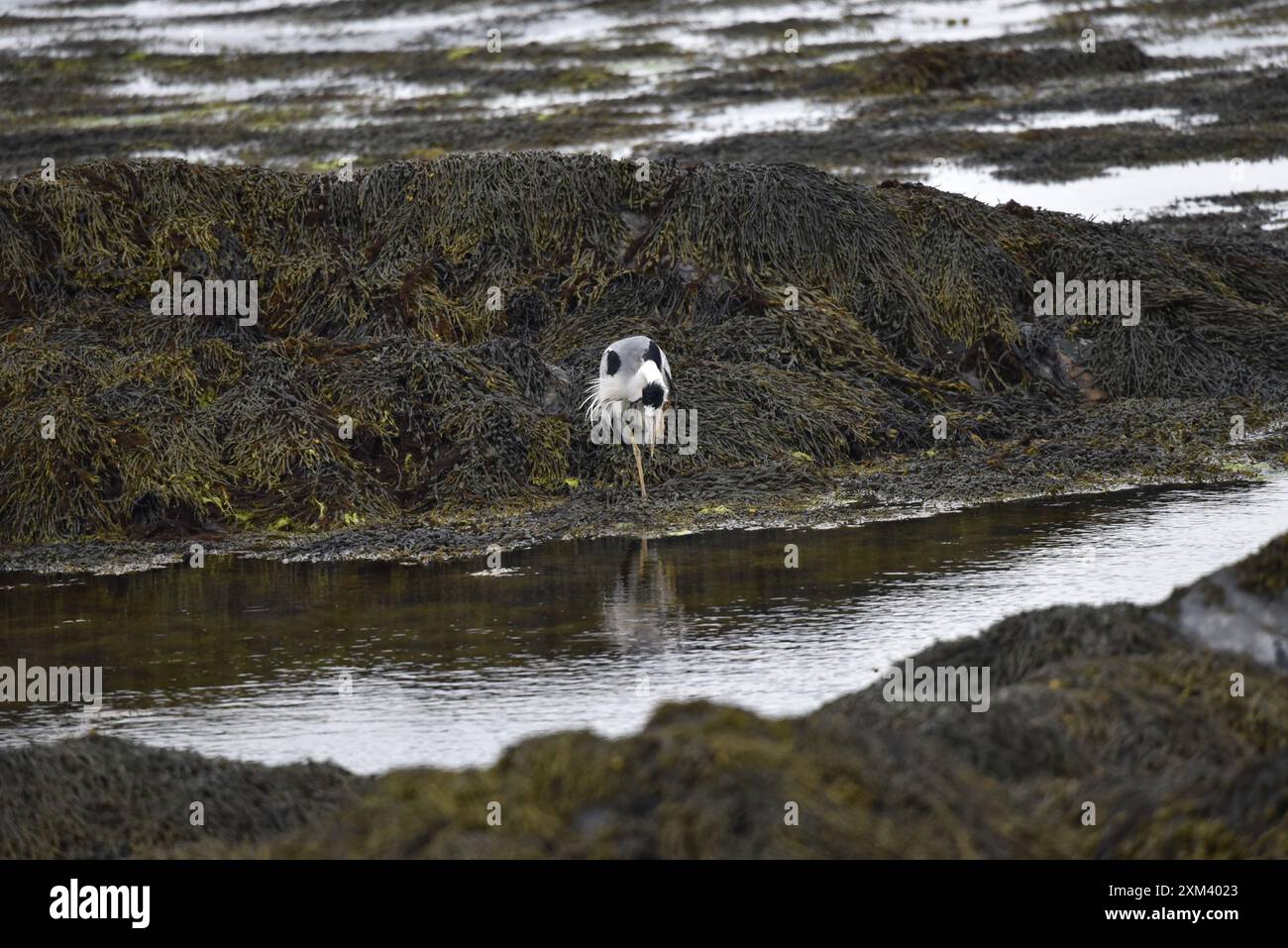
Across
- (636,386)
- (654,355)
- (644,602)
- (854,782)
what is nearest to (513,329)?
(654,355)

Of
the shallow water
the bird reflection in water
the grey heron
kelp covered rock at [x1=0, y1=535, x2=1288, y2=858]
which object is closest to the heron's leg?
the grey heron

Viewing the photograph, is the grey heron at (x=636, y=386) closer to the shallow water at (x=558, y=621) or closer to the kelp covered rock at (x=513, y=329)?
the kelp covered rock at (x=513, y=329)

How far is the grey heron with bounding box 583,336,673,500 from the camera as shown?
11.1 m

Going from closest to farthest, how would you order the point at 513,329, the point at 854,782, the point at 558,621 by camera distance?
the point at 854,782 < the point at 558,621 < the point at 513,329

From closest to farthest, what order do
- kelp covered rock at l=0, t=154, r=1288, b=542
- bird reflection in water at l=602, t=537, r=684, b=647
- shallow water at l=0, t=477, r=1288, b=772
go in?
shallow water at l=0, t=477, r=1288, b=772 < bird reflection in water at l=602, t=537, r=684, b=647 < kelp covered rock at l=0, t=154, r=1288, b=542

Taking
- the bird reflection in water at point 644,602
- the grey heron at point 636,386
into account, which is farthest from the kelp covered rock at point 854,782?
the grey heron at point 636,386

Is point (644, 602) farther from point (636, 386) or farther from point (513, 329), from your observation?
point (513, 329)

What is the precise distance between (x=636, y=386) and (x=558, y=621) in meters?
2.87

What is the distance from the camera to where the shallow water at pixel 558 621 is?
7.20 m

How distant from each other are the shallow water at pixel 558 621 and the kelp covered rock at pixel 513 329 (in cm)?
126

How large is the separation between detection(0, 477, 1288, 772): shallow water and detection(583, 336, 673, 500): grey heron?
4.02 ft

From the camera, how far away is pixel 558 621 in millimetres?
8602

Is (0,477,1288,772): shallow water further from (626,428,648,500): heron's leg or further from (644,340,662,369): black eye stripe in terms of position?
(644,340,662,369): black eye stripe
